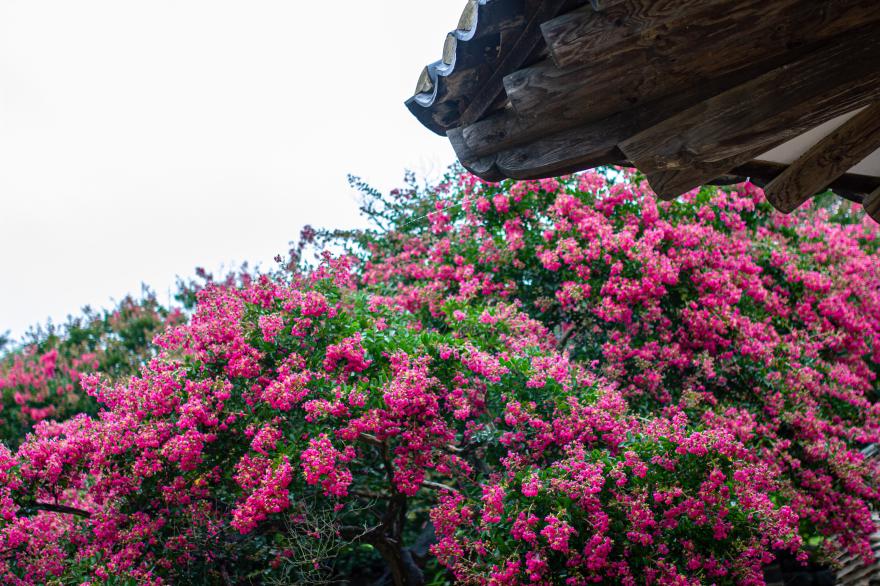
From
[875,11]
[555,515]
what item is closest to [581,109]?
[875,11]

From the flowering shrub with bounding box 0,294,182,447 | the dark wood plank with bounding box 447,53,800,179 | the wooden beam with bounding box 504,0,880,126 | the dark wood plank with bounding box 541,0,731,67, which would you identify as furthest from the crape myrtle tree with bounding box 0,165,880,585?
the flowering shrub with bounding box 0,294,182,447

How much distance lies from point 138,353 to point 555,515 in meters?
8.02

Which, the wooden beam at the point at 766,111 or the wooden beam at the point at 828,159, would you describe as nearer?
the wooden beam at the point at 766,111

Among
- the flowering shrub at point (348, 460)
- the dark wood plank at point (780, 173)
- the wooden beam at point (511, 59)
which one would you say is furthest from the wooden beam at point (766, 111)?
the flowering shrub at point (348, 460)

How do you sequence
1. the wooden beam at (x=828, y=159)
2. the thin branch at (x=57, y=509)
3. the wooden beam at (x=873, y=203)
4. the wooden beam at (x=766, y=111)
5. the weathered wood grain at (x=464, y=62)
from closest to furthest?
the wooden beam at (x=766, y=111)
the weathered wood grain at (x=464, y=62)
the wooden beam at (x=828, y=159)
the wooden beam at (x=873, y=203)
the thin branch at (x=57, y=509)

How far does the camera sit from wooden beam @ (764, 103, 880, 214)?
8.02 feet

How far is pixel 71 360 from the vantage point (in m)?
10.3

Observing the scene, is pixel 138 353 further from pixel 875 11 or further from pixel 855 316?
pixel 875 11

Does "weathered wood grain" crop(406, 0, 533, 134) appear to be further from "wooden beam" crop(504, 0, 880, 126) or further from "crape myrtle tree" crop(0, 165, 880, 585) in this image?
"crape myrtle tree" crop(0, 165, 880, 585)

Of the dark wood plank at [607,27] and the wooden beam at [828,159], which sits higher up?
the dark wood plank at [607,27]

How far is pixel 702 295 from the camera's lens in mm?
6070

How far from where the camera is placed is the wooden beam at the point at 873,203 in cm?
311

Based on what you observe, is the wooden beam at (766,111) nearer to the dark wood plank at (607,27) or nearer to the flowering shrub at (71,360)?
the dark wood plank at (607,27)

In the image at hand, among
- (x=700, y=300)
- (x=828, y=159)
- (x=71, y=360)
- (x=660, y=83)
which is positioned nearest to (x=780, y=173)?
(x=828, y=159)
